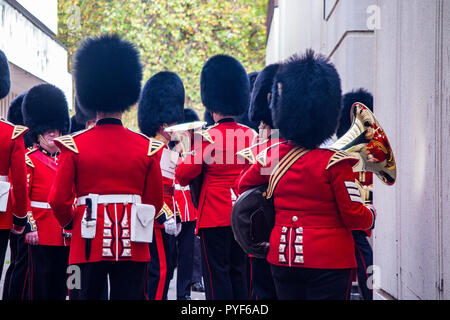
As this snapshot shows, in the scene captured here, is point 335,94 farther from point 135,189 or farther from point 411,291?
point 411,291

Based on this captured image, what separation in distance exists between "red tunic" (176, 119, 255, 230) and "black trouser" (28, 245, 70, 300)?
1.13 meters

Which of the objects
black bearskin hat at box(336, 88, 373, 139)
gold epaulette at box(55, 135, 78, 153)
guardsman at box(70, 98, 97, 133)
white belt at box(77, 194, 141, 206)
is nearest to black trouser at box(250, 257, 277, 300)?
white belt at box(77, 194, 141, 206)

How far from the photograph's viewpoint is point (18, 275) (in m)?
5.34

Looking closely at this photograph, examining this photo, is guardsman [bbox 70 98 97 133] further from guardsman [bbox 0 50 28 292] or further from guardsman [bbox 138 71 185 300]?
guardsman [bbox 0 50 28 292]

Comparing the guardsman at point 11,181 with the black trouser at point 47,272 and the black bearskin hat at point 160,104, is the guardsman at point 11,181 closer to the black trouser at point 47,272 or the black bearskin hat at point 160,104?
the black trouser at point 47,272

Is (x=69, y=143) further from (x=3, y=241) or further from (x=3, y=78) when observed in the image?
(x=3, y=78)

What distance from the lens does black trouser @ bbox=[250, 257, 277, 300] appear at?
169 inches

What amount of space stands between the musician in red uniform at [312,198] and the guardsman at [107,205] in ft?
2.43

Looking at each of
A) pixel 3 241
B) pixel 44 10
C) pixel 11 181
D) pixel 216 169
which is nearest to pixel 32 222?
pixel 3 241

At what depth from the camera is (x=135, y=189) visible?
396cm

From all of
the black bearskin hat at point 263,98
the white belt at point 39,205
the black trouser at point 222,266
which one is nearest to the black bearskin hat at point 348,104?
the black bearskin hat at point 263,98

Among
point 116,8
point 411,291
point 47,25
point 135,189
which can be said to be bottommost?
point 411,291
